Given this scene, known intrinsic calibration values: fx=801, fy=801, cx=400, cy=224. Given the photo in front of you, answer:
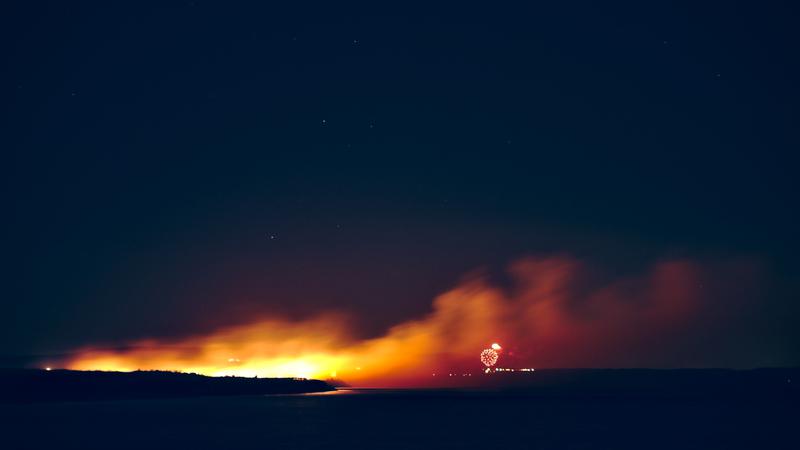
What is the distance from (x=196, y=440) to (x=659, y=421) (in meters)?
86.6

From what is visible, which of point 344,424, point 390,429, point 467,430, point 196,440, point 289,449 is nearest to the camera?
point 289,449

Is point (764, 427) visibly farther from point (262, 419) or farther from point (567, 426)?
point (262, 419)

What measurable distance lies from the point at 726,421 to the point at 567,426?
1586 inches

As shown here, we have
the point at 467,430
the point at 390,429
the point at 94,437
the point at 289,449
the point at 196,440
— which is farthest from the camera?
the point at 390,429

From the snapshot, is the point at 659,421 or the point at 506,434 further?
the point at 659,421

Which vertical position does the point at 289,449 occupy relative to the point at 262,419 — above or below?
below

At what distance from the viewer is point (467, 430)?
113375mm

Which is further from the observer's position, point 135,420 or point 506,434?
point 135,420

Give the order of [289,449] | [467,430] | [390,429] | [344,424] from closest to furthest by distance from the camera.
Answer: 1. [289,449]
2. [467,430]
3. [390,429]
4. [344,424]

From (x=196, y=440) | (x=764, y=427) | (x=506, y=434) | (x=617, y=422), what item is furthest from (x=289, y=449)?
(x=764, y=427)

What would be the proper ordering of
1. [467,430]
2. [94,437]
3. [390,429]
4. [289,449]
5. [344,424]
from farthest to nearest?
[344,424], [390,429], [467,430], [94,437], [289,449]

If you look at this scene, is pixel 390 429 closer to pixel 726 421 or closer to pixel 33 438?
pixel 33 438

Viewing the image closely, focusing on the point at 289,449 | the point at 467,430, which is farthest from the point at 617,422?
the point at 289,449

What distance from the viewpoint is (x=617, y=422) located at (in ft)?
456
